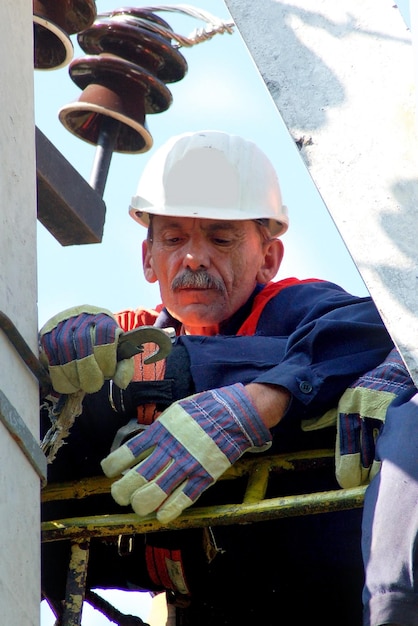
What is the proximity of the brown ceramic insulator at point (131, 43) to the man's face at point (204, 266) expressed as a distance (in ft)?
2.25

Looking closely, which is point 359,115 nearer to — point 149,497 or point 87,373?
point 87,373

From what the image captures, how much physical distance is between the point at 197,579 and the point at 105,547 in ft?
1.03

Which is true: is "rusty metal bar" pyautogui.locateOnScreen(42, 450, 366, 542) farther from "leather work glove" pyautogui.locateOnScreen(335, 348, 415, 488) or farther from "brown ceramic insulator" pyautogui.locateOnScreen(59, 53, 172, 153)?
"brown ceramic insulator" pyautogui.locateOnScreen(59, 53, 172, 153)

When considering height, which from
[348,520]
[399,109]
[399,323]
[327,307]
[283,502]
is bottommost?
[348,520]

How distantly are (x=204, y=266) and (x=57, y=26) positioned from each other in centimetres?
105

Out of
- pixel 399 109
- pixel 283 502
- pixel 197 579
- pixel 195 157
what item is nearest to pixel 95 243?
pixel 195 157

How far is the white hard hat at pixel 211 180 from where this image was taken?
5.38 meters

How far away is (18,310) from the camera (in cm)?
310

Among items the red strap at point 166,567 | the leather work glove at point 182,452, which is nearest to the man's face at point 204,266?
the red strap at point 166,567

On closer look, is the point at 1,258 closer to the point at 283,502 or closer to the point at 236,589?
the point at 283,502

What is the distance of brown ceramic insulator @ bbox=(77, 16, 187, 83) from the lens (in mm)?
5578

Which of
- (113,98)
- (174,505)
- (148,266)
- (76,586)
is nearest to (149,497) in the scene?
(174,505)

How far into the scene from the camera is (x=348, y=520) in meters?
4.12

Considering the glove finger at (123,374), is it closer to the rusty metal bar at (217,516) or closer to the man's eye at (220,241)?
the rusty metal bar at (217,516)
